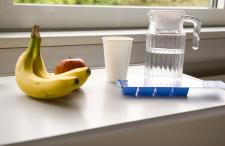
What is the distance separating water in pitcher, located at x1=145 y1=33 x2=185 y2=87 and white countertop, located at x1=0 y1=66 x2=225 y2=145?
0.30 feet

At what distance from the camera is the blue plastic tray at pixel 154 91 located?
74 cm

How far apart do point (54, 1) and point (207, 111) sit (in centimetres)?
70

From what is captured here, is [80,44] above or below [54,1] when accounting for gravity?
below

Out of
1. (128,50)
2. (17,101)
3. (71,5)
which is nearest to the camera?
(17,101)

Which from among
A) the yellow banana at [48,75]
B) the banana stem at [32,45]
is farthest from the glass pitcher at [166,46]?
the banana stem at [32,45]

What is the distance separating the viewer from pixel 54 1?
115 centimetres

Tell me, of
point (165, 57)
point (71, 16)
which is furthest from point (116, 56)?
point (71, 16)

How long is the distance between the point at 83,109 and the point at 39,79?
0.37 ft

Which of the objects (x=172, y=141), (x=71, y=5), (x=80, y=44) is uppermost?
(x=71, y=5)

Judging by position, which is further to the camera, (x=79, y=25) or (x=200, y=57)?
(x=200, y=57)

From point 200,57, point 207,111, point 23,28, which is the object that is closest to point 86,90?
point 207,111

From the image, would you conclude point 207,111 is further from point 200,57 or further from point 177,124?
point 200,57

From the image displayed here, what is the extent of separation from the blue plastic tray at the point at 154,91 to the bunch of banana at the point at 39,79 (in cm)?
10

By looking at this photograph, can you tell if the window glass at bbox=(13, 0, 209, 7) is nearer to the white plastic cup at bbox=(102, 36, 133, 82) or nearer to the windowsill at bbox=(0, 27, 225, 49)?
the windowsill at bbox=(0, 27, 225, 49)
